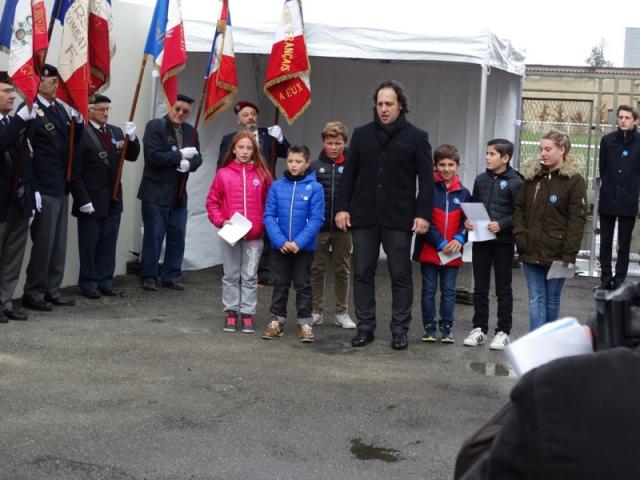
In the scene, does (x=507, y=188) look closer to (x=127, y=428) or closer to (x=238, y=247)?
(x=238, y=247)

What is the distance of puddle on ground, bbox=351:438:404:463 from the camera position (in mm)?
5351

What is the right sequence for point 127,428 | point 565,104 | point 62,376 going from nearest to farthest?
point 127,428
point 62,376
point 565,104

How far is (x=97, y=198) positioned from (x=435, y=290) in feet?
11.3

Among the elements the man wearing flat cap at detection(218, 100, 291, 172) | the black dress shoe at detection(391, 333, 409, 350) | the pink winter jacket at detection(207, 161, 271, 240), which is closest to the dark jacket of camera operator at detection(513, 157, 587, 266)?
the black dress shoe at detection(391, 333, 409, 350)

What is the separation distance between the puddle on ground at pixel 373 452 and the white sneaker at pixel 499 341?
2.94 meters

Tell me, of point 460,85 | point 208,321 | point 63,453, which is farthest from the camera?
point 460,85

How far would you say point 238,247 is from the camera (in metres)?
8.58

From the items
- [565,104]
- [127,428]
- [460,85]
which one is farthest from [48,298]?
[565,104]

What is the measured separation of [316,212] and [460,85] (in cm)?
572

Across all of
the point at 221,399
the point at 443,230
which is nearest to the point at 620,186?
the point at 443,230

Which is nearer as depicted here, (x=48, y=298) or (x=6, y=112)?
(x=6, y=112)

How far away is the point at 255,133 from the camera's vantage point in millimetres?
10523

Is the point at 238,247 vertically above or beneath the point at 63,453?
above

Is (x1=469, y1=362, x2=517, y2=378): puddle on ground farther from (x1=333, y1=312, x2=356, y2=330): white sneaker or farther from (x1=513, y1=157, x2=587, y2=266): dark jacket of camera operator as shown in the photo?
(x1=333, y1=312, x2=356, y2=330): white sneaker
